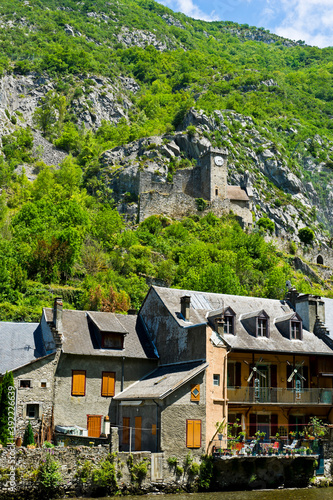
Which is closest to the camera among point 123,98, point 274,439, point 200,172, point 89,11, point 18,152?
point 274,439

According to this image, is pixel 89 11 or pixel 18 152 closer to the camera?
pixel 18 152

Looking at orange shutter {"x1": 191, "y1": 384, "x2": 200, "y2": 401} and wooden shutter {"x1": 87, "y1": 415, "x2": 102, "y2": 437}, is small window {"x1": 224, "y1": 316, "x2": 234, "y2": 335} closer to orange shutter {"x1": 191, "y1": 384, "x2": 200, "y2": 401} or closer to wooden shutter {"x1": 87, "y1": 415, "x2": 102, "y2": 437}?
orange shutter {"x1": 191, "y1": 384, "x2": 200, "y2": 401}

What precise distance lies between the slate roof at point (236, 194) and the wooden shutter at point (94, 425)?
66507 mm

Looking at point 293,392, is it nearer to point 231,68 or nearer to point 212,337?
point 212,337

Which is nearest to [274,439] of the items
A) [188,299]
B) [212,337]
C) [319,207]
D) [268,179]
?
[212,337]

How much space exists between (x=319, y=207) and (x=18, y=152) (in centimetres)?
5958

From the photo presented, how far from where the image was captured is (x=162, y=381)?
3250 cm

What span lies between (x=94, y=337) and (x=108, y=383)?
2833 millimetres

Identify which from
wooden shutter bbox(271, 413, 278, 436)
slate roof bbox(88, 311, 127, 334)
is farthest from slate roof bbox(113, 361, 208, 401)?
wooden shutter bbox(271, 413, 278, 436)

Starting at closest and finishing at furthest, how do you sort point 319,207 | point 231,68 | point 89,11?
point 319,207
point 231,68
point 89,11

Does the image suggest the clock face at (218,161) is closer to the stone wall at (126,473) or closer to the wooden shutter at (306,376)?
the wooden shutter at (306,376)

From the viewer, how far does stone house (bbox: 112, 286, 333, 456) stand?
3030 centimetres

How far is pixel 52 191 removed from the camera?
90.6m

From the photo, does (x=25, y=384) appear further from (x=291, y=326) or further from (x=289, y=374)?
(x=291, y=326)
